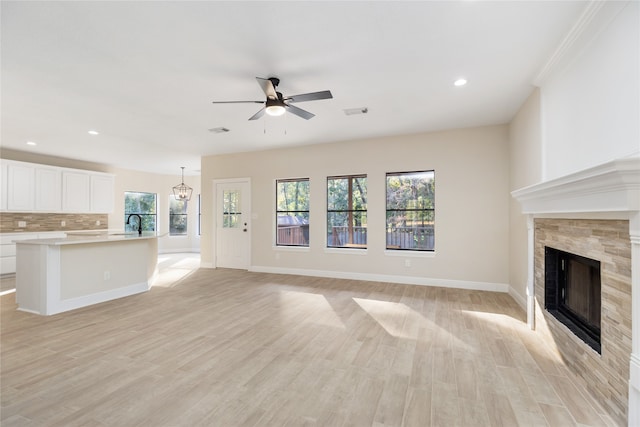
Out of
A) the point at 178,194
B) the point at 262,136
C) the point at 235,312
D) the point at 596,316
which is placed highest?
the point at 262,136

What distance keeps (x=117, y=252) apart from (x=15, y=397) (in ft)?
9.29

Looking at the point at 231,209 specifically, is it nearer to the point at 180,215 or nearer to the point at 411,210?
the point at 411,210

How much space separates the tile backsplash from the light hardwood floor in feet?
12.3

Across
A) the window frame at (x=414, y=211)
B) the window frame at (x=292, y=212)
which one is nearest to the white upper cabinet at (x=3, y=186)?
the window frame at (x=292, y=212)

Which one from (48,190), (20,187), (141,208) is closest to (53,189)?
(48,190)

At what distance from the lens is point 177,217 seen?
34.3 feet

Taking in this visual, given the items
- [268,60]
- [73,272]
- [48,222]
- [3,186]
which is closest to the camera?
[268,60]

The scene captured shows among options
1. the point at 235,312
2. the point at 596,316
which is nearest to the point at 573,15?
the point at 596,316

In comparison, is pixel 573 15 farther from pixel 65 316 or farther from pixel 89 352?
pixel 65 316

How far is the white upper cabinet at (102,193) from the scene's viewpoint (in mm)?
7789

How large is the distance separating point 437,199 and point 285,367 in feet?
12.8

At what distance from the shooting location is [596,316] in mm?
2242

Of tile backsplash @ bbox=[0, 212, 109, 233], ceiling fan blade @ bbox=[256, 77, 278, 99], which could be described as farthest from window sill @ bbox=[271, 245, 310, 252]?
tile backsplash @ bbox=[0, 212, 109, 233]

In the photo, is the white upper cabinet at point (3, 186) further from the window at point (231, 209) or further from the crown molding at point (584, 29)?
the crown molding at point (584, 29)
